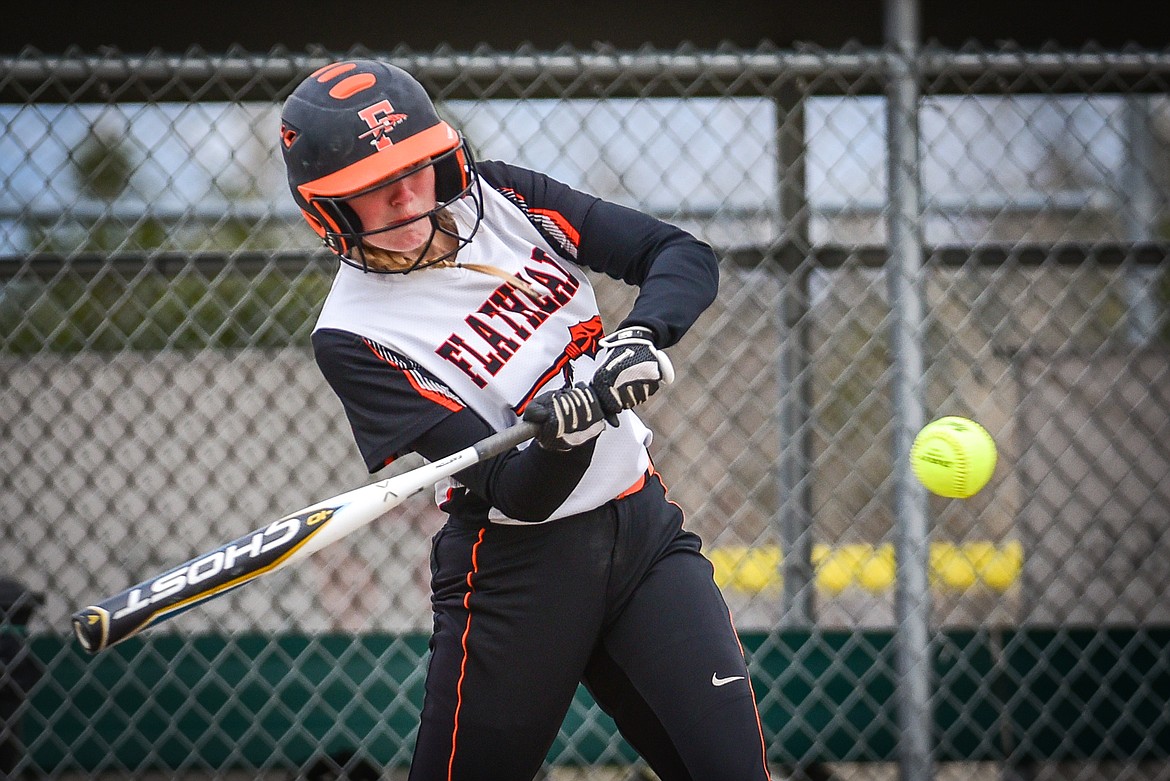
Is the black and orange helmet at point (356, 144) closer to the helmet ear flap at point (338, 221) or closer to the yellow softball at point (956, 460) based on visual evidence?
the helmet ear flap at point (338, 221)

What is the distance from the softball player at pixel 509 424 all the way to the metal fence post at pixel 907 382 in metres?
1.03

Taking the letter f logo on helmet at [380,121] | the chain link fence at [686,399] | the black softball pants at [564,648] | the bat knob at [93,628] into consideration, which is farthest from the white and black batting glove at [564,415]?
the chain link fence at [686,399]

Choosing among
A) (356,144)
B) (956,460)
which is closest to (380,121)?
(356,144)

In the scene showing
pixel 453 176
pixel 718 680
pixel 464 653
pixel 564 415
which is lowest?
pixel 464 653

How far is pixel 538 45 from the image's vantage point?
3.67 meters

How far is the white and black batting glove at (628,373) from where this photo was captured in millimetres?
1763

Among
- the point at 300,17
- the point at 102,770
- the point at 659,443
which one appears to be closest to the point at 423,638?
the point at 102,770

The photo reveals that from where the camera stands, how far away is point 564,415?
1691 millimetres

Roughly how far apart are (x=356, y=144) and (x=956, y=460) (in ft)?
4.59

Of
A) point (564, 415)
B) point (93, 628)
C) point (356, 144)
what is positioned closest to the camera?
point (93, 628)

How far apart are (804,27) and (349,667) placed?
247 centimetres

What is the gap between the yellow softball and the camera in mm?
2318

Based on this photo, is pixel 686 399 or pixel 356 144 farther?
pixel 686 399

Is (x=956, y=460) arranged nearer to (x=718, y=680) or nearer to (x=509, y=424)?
(x=718, y=680)
